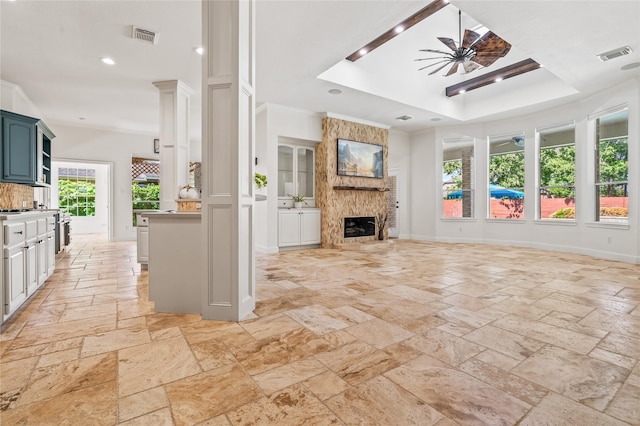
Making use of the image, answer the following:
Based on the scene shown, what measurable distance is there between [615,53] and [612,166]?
2184mm

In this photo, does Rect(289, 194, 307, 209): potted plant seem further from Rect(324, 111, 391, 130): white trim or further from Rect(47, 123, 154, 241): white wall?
Rect(47, 123, 154, 241): white wall

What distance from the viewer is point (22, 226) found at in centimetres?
272

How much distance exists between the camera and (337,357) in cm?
190

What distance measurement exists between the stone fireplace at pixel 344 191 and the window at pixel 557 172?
335 cm

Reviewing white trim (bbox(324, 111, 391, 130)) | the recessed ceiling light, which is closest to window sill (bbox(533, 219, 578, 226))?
the recessed ceiling light

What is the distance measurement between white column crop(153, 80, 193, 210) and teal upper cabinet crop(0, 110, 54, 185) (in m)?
2.18

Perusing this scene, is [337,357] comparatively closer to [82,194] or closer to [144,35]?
[144,35]

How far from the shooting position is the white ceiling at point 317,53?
10.9 ft

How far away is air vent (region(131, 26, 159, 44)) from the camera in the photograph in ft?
11.8

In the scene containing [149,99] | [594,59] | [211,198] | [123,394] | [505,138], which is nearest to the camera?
[123,394]

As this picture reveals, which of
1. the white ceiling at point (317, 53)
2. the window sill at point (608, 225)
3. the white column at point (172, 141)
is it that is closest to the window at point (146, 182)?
the white ceiling at point (317, 53)

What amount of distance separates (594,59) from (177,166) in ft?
20.6

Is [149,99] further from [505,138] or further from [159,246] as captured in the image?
[505,138]

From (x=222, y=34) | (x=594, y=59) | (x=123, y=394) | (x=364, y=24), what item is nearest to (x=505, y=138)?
(x=594, y=59)
